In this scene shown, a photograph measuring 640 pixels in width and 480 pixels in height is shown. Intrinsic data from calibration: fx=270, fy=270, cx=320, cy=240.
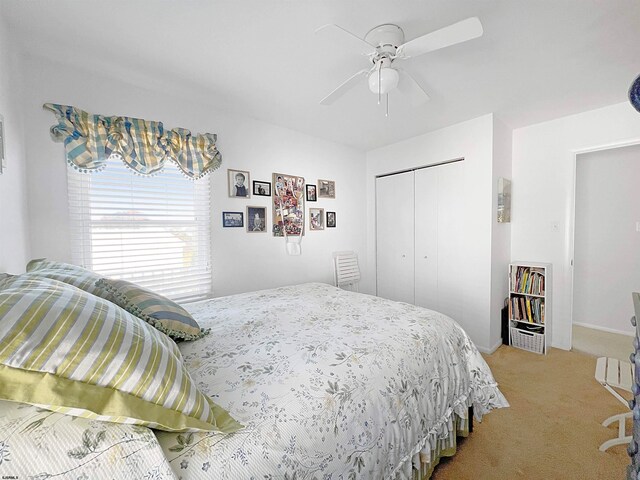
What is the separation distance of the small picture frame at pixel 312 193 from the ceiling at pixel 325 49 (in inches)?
38.4

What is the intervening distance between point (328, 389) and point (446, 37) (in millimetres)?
1731

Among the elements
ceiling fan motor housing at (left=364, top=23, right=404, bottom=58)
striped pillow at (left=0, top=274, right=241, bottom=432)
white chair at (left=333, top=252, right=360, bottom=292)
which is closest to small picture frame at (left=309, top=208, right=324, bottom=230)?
white chair at (left=333, top=252, right=360, bottom=292)

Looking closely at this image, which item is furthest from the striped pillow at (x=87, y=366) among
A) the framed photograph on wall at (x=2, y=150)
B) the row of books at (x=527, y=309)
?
the row of books at (x=527, y=309)

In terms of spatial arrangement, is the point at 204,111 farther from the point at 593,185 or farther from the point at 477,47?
the point at 593,185

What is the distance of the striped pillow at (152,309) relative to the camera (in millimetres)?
1270

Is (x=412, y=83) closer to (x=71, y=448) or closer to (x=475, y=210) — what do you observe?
(x=475, y=210)

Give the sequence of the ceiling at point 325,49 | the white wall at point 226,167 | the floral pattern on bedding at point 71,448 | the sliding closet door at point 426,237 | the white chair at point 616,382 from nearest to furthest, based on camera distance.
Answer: the floral pattern on bedding at point 71,448, the ceiling at point 325,49, the white chair at point 616,382, the white wall at point 226,167, the sliding closet door at point 426,237

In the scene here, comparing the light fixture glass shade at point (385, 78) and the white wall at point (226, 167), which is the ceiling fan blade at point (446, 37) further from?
the white wall at point (226, 167)

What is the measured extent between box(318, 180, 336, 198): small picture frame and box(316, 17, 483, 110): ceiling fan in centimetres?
166

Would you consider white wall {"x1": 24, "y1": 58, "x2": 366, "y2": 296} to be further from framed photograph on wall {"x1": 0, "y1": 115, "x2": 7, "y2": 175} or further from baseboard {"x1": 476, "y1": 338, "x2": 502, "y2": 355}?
baseboard {"x1": 476, "y1": 338, "x2": 502, "y2": 355}

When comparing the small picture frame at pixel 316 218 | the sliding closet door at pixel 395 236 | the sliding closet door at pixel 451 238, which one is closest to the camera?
the sliding closet door at pixel 451 238

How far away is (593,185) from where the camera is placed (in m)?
3.40

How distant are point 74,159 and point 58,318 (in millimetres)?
1904

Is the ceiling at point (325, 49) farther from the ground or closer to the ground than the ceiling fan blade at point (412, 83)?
farther from the ground
